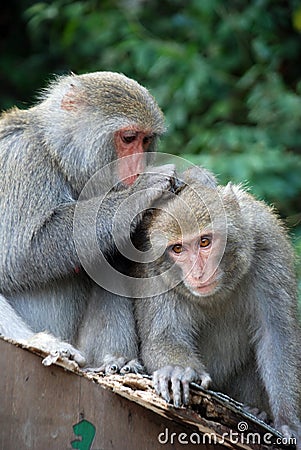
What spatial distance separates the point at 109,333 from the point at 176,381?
3.04ft

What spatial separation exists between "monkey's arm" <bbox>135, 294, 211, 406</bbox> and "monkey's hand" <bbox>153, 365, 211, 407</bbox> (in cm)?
5

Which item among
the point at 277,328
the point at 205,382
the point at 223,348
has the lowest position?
the point at 205,382

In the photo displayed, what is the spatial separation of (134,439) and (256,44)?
23.1 feet

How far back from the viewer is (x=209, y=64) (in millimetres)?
11055

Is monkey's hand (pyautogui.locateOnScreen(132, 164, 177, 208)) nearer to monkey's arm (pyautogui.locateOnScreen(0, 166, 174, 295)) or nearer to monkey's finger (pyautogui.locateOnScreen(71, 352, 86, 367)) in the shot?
monkey's arm (pyautogui.locateOnScreen(0, 166, 174, 295))

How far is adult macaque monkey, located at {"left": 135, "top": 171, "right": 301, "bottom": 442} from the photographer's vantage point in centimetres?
510

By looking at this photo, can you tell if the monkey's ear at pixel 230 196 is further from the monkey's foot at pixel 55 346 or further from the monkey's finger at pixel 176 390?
the monkey's foot at pixel 55 346

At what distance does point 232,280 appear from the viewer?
5.25m

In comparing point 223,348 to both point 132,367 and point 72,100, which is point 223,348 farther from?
point 72,100

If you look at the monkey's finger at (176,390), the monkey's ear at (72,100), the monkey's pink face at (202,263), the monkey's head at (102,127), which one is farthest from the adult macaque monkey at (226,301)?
the monkey's ear at (72,100)

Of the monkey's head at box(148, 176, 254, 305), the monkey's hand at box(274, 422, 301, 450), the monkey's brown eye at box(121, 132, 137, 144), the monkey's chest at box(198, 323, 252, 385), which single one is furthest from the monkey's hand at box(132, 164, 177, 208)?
the monkey's hand at box(274, 422, 301, 450)

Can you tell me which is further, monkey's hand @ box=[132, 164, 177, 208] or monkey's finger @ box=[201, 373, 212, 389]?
monkey's hand @ box=[132, 164, 177, 208]

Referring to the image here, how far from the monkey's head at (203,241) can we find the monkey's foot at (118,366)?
0.51 metres

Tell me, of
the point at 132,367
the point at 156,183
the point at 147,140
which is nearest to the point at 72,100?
the point at 147,140
